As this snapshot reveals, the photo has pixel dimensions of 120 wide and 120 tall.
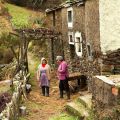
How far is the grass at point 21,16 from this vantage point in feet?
117

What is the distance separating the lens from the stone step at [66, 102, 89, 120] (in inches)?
450

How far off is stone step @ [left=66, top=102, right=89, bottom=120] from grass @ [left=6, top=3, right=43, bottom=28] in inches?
872

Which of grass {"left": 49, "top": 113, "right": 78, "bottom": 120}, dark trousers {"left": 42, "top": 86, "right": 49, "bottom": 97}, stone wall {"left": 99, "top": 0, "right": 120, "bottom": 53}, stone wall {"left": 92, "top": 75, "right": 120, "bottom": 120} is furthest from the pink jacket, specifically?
stone wall {"left": 92, "top": 75, "right": 120, "bottom": 120}

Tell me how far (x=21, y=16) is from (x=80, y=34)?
67.4 feet

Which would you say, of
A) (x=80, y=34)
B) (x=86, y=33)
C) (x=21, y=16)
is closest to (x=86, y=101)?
(x=86, y=33)

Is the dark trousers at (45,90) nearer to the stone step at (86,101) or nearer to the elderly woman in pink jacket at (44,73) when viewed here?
the elderly woman in pink jacket at (44,73)

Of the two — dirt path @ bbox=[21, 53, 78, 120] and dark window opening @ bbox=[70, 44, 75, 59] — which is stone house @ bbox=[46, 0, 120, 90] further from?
dirt path @ bbox=[21, 53, 78, 120]

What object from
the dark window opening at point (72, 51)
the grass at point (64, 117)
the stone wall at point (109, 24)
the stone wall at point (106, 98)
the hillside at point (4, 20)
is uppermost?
the hillside at point (4, 20)

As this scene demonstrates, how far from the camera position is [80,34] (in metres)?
17.9

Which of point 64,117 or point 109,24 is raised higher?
point 109,24

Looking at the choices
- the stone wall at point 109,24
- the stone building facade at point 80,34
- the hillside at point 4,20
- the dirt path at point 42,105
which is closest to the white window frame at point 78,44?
the stone building facade at point 80,34

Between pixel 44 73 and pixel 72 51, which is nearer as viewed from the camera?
pixel 44 73

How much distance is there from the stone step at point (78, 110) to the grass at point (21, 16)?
22.2 metres

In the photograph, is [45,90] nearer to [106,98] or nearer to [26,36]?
[26,36]
